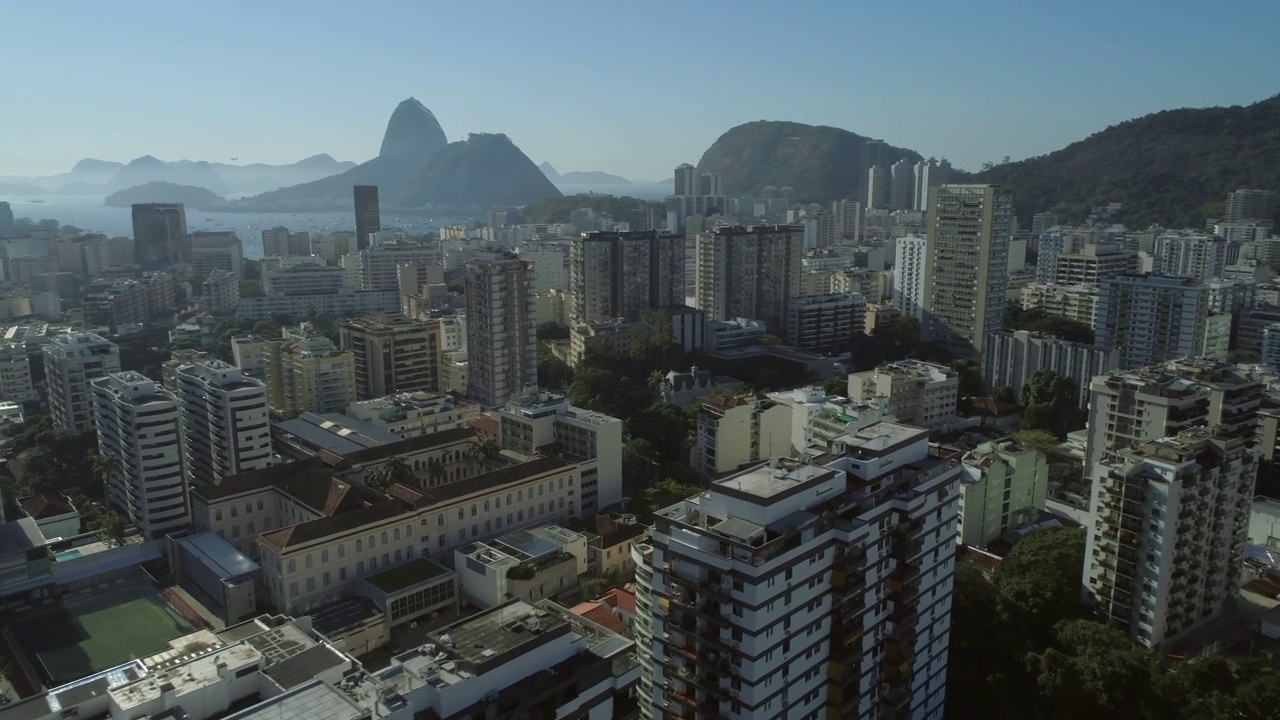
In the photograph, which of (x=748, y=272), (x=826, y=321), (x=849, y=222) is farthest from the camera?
(x=849, y=222)

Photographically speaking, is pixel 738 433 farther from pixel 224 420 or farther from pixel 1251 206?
pixel 1251 206

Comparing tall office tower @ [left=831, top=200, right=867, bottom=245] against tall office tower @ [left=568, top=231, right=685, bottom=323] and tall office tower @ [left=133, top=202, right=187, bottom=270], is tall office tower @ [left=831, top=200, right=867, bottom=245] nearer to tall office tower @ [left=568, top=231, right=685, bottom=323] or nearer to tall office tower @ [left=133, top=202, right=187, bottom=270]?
tall office tower @ [left=568, top=231, right=685, bottom=323]

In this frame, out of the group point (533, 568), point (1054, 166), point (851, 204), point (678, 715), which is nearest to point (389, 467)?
point (533, 568)

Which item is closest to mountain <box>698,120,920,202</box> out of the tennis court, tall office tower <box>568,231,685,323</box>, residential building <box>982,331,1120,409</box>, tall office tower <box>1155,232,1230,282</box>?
tall office tower <box>1155,232,1230,282</box>

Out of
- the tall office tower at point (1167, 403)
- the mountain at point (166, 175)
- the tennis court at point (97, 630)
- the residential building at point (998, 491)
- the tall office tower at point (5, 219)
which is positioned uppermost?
the mountain at point (166, 175)

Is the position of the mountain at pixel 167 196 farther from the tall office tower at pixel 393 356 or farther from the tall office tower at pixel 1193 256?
the tall office tower at pixel 1193 256

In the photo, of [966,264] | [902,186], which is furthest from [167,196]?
[966,264]

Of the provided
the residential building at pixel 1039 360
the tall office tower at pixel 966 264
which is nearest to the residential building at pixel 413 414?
the residential building at pixel 1039 360
